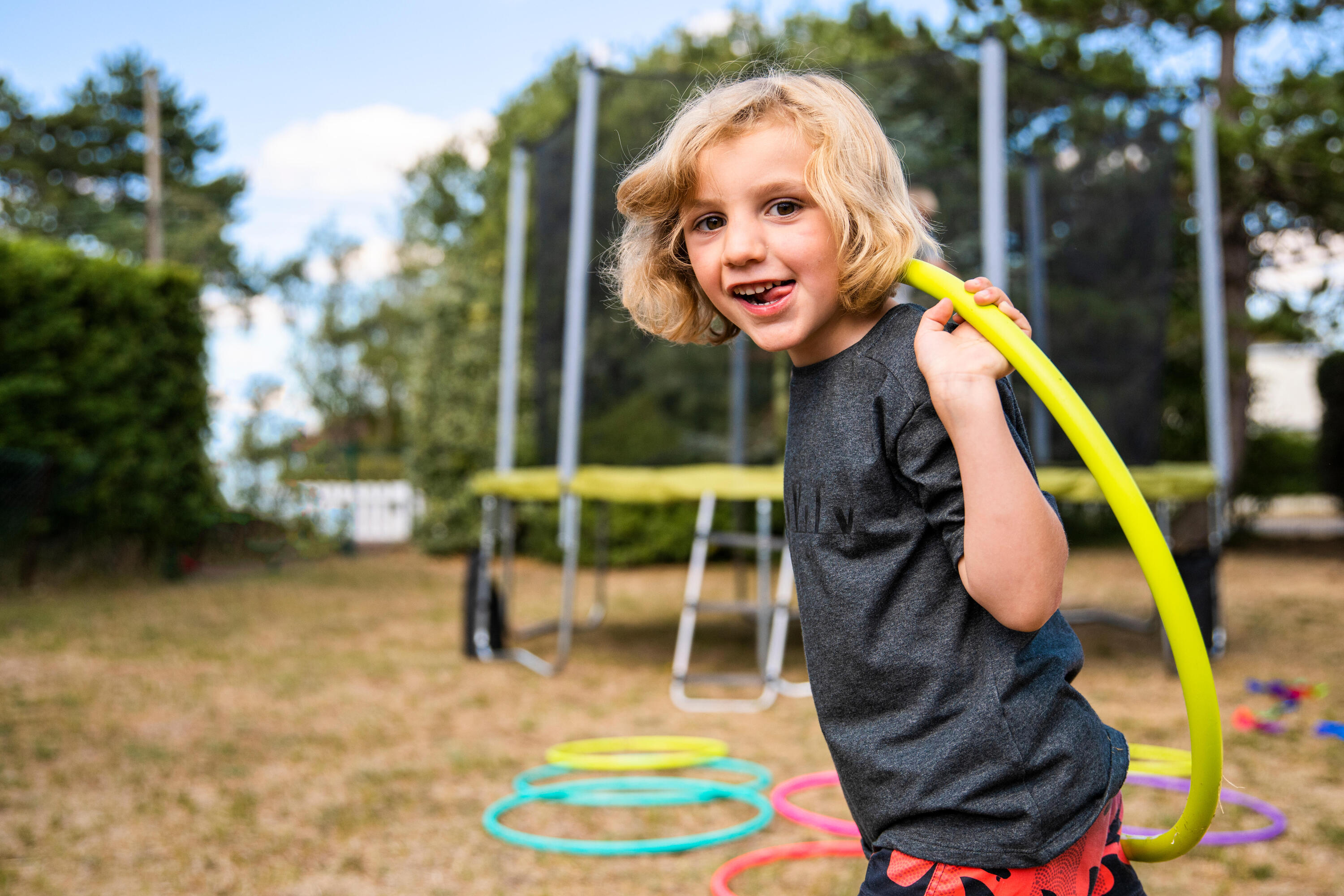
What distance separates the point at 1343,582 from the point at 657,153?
960cm

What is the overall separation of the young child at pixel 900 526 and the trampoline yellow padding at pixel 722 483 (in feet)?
11.4

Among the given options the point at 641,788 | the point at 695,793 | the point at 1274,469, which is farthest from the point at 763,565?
the point at 1274,469

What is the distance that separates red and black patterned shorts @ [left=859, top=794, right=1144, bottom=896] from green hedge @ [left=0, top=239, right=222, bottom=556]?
8102 mm

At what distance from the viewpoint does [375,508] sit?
1430cm

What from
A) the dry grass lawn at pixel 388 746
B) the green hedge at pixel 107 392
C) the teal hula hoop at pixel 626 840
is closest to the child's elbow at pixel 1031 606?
the dry grass lawn at pixel 388 746

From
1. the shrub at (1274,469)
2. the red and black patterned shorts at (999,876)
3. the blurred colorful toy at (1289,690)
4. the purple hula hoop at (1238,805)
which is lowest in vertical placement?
the purple hula hoop at (1238,805)

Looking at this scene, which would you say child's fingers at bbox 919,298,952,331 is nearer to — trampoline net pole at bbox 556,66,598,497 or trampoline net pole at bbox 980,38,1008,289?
trampoline net pole at bbox 980,38,1008,289

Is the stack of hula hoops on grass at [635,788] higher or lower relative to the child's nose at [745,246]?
lower

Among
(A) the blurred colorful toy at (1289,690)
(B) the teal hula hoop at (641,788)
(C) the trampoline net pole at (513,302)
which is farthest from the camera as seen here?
(C) the trampoline net pole at (513,302)

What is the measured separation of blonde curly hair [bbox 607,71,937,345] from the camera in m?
1.16

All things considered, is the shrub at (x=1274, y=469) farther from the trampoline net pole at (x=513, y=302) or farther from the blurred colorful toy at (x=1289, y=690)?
the trampoline net pole at (x=513, y=302)

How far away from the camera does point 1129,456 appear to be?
18.7 ft

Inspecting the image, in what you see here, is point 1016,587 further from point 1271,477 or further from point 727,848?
point 1271,477

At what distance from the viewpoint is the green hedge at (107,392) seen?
26.0 ft
